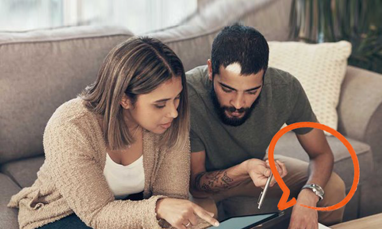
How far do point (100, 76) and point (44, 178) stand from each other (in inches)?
13.1

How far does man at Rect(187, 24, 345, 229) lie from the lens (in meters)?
1.63

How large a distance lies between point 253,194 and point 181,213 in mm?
594

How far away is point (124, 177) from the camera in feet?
5.26

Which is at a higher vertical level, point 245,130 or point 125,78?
point 125,78

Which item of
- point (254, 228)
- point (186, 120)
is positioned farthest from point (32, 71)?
point (254, 228)

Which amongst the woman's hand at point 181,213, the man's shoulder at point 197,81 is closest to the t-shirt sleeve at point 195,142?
the man's shoulder at point 197,81

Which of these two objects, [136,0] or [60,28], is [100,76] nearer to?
[60,28]

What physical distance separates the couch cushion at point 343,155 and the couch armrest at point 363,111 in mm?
48

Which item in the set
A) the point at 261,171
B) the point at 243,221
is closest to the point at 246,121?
the point at 261,171

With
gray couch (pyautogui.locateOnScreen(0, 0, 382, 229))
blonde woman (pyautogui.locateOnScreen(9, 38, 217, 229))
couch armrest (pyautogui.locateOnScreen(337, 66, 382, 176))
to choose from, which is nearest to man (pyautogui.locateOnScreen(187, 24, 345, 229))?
blonde woman (pyautogui.locateOnScreen(9, 38, 217, 229))

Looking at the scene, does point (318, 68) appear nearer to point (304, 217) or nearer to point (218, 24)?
point (218, 24)

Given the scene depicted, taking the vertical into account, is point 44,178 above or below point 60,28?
below

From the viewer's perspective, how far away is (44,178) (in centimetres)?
158

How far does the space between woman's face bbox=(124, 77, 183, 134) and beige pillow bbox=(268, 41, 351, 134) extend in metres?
0.94
